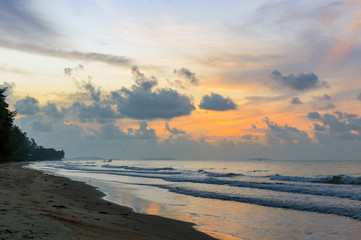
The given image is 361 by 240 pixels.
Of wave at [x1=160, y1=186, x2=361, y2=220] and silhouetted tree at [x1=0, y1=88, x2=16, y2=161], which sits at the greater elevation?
silhouetted tree at [x1=0, y1=88, x2=16, y2=161]

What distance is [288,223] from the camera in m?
13.9

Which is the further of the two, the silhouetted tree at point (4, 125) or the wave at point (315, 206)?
the silhouetted tree at point (4, 125)

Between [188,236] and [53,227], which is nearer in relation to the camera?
[53,227]

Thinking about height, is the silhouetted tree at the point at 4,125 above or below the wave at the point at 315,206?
above

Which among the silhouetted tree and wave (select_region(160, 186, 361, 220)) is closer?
wave (select_region(160, 186, 361, 220))

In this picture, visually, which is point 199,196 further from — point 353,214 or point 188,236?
point 188,236

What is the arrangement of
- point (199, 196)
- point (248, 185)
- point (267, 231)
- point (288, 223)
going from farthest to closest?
point (248, 185) < point (199, 196) < point (288, 223) < point (267, 231)

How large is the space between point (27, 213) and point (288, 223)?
1129 centimetres

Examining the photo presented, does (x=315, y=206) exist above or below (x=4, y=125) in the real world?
below

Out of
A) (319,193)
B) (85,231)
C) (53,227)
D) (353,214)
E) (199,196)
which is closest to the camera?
(53,227)

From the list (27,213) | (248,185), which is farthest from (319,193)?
(27,213)

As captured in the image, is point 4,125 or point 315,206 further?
point 4,125

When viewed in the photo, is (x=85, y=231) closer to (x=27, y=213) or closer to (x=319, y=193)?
(x=27, y=213)

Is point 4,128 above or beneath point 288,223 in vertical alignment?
above
